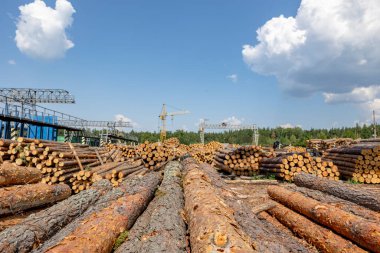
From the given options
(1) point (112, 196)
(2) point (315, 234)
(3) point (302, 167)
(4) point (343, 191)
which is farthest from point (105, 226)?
(3) point (302, 167)

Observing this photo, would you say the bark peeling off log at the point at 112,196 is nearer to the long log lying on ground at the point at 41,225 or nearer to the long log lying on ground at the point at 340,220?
the long log lying on ground at the point at 41,225

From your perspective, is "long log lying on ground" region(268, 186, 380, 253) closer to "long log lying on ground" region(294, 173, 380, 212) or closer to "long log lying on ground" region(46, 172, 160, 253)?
"long log lying on ground" region(294, 173, 380, 212)

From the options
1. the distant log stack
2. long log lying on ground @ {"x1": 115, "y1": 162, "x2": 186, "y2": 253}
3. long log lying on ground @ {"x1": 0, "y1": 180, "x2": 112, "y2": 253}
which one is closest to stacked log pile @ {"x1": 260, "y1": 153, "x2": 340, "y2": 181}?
the distant log stack

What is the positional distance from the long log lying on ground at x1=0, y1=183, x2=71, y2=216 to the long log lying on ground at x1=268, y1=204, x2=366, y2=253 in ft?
19.5

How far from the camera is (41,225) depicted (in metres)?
4.98

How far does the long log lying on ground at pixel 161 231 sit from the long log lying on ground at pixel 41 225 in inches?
53.7

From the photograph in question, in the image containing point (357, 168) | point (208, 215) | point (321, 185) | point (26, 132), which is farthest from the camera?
point (26, 132)

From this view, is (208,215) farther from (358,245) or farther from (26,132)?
(26,132)

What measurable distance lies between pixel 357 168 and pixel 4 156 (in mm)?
13841

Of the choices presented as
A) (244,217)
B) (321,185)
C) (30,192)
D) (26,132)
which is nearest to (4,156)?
(30,192)

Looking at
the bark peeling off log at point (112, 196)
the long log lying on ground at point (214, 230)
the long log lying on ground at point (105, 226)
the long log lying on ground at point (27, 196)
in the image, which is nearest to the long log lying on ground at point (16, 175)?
the long log lying on ground at point (27, 196)

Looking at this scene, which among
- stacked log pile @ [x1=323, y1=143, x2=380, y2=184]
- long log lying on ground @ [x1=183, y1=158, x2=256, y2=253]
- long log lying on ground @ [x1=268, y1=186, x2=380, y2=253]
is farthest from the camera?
stacked log pile @ [x1=323, y1=143, x2=380, y2=184]

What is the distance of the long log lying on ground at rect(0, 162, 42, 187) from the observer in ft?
24.5

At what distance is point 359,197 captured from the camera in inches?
262
